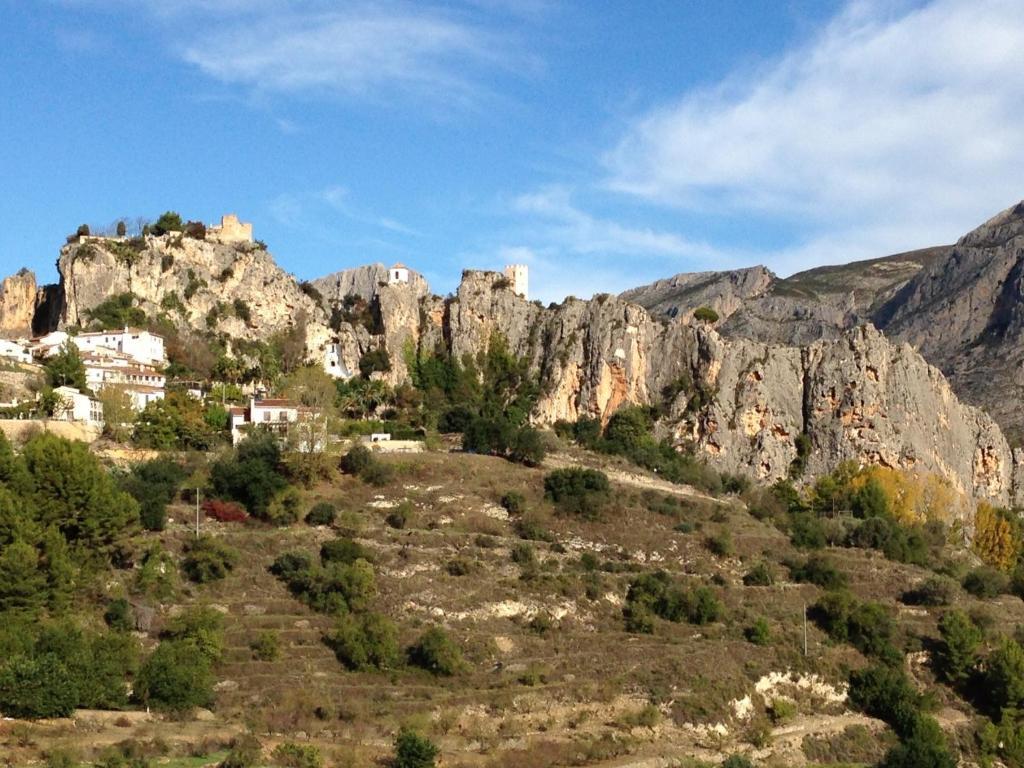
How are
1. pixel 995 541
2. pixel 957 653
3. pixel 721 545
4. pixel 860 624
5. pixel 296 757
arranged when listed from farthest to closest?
pixel 995 541, pixel 721 545, pixel 860 624, pixel 957 653, pixel 296 757

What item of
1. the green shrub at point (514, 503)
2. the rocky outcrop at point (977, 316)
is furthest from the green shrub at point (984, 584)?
the rocky outcrop at point (977, 316)

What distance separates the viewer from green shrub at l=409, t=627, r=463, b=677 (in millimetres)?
49688

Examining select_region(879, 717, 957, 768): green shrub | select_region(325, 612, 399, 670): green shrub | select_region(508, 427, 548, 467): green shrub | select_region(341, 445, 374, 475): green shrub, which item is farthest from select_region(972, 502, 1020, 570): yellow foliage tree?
select_region(325, 612, 399, 670): green shrub

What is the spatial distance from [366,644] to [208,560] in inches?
352

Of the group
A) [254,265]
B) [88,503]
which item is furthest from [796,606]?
[254,265]

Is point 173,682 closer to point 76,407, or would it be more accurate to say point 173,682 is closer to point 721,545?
point 721,545

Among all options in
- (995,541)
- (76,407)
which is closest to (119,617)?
(76,407)

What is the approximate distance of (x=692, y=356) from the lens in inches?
3991

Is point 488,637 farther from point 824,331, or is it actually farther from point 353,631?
point 824,331

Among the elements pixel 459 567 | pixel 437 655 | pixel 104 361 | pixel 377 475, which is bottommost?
pixel 437 655

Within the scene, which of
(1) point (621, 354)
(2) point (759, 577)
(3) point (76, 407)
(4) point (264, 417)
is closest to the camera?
(2) point (759, 577)

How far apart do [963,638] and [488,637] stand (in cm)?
1977

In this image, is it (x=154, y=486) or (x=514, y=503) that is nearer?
(x=154, y=486)

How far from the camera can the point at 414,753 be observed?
133 ft
